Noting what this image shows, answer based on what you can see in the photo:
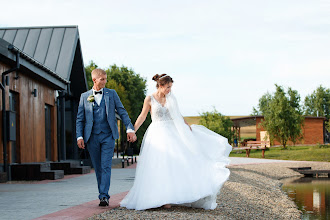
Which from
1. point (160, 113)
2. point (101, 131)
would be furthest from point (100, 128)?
point (160, 113)

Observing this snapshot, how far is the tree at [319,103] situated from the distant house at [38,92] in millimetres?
72666

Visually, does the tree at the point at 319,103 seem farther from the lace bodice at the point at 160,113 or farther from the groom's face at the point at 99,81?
the groom's face at the point at 99,81

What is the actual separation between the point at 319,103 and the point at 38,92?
257ft

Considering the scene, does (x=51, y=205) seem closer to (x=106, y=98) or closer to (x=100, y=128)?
(x=100, y=128)

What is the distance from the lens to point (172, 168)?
619 cm

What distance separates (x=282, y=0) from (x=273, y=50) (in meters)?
11.7

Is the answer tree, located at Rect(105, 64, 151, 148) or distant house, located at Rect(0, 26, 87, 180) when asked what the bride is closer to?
distant house, located at Rect(0, 26, 87, 180)

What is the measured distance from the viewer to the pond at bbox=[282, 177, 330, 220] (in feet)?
33.8

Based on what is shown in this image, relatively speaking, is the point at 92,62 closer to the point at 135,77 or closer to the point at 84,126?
the point at 135,77

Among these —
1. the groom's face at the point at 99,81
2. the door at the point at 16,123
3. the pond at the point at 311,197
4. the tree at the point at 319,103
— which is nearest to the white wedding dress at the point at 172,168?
the groom's face at the point at 99,81

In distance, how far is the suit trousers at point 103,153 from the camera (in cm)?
634

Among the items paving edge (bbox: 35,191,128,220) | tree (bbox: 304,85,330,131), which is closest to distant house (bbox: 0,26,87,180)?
paving edge (bbox: 35,191,128,220)

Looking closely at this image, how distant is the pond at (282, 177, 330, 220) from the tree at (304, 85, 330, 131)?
239ft

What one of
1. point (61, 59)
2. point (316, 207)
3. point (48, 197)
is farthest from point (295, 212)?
point (61, 59)
